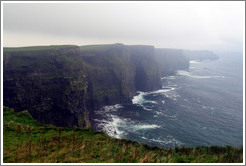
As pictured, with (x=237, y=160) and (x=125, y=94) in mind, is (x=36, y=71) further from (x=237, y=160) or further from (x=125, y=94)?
(x=237, y=160)

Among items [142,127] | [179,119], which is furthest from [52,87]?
[179,119]

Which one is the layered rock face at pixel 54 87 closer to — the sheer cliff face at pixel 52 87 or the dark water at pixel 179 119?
the sheer cliff face at pixel 52 87

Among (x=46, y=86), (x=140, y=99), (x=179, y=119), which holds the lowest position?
(x=179, y=119)

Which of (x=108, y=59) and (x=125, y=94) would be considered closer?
(x=125, y=94)

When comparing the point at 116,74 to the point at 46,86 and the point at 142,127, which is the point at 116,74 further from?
the point at 46,86

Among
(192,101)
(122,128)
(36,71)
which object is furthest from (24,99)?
(192,101)

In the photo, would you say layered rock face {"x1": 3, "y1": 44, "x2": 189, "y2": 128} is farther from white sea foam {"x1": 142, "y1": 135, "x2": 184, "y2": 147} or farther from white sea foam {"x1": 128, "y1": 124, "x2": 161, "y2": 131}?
white sea foam {"x1": 142, "y1": 135, "x2": 184, "y2": 147}
